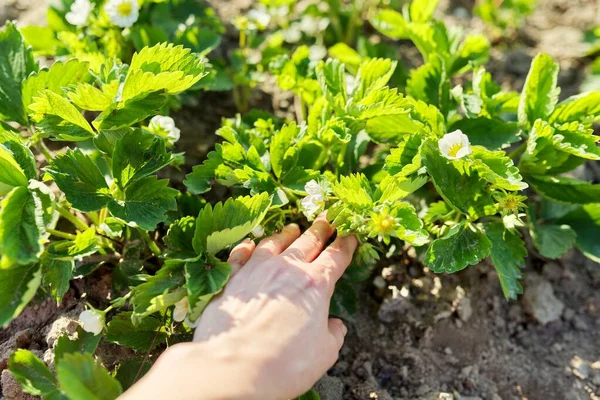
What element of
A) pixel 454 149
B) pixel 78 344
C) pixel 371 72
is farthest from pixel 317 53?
pixel 78 344

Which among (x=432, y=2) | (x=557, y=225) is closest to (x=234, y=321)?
(x=557, y=225)

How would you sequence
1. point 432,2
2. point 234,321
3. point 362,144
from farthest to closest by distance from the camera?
point 432,2, point 362,144, point 234,321

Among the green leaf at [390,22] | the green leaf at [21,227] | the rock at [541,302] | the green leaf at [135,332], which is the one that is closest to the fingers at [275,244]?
the green leaf at [135,332]

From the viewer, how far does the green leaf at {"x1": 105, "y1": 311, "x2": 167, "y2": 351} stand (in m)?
1.90

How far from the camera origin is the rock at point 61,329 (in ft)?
6.53

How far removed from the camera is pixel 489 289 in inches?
97.0

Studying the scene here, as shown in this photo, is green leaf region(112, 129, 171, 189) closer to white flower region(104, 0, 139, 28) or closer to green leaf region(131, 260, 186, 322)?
green leaf region(131, 260, 186, 322)

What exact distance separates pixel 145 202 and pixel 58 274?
0.36 meters

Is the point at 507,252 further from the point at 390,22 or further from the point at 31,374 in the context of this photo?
the point at 31,374

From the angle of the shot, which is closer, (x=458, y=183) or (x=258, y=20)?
(x=458, y=183)

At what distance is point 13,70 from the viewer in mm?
2121

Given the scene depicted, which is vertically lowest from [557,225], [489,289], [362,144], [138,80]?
[489,289]

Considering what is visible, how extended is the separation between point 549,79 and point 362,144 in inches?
30.1

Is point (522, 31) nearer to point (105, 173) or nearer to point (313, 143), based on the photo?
point (313, 143)
